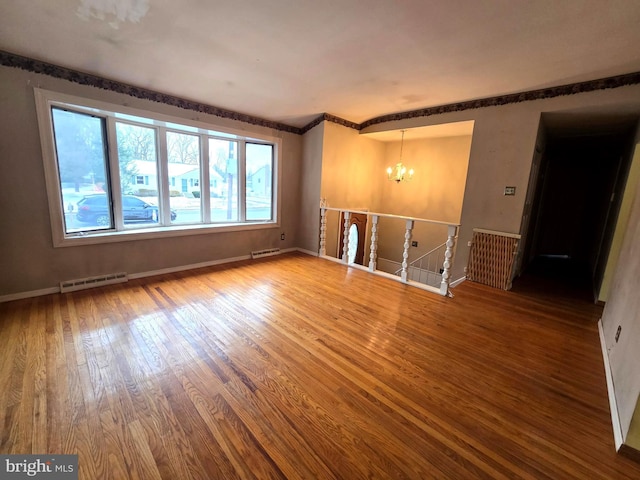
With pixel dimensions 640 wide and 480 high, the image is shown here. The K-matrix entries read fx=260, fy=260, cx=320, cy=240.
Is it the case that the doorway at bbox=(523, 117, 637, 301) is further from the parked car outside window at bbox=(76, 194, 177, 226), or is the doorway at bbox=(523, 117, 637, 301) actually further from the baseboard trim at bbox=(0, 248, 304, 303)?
the parked car outside window at bbox=(76, 194, 177, 226)

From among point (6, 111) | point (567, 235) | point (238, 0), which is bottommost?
point (567, 235)

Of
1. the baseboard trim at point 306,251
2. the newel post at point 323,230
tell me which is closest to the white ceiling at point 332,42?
the newel post at point 323,230

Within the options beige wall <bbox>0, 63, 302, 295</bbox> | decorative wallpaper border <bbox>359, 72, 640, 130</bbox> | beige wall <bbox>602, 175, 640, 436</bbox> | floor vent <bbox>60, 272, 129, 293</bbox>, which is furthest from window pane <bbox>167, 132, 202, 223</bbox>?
beige wall <bbox>602, 175, 640, 436</bbox>

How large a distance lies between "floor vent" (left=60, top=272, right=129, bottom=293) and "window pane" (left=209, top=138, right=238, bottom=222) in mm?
1630

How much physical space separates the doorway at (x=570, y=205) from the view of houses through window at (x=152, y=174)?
5.34m

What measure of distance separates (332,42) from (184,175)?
3.00 meters

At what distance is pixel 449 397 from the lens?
1.77m

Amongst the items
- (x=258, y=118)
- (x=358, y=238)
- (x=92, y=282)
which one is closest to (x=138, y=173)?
(x=92, y=282)

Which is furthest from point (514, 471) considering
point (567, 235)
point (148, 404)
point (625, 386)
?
point (567, 235)

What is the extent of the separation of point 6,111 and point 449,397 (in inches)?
189

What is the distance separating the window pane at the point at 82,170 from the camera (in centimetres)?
311

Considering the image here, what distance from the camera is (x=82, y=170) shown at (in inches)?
129

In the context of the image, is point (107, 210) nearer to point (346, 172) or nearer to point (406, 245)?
point (346, 172)

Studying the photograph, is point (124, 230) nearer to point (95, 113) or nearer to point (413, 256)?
point (95, 113)
